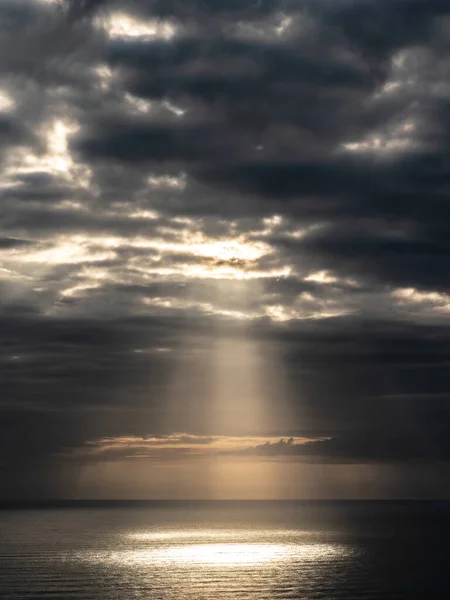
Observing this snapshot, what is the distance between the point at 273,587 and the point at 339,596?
58.6 feet

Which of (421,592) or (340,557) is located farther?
(340,557)

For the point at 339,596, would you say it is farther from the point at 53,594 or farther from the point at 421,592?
the point at 53,594

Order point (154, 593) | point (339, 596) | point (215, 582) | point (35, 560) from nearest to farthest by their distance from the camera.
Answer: point (339, 596)
point (154, 593)
point (215, 582)
point (35, 560)

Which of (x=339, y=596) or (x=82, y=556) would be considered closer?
(x=339, y=596)

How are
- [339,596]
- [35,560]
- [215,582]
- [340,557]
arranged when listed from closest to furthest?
[339,596]
[215,582]
[35,560]
[340,557]

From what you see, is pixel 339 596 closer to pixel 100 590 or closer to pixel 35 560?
pixel 100 590

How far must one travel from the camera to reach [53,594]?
125688 millimetres

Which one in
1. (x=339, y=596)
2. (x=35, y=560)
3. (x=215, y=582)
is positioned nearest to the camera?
(x=339, y=596)

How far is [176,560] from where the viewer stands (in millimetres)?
199375

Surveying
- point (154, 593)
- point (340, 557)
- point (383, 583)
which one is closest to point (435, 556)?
point (340, 557)

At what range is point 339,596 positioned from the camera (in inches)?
4926

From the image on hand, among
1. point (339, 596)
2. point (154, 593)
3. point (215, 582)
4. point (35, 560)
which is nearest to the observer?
point (339, 596)

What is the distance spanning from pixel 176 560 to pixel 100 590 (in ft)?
227

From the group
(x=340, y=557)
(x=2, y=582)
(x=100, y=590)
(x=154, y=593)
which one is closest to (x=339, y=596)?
(x=154, y=593)
